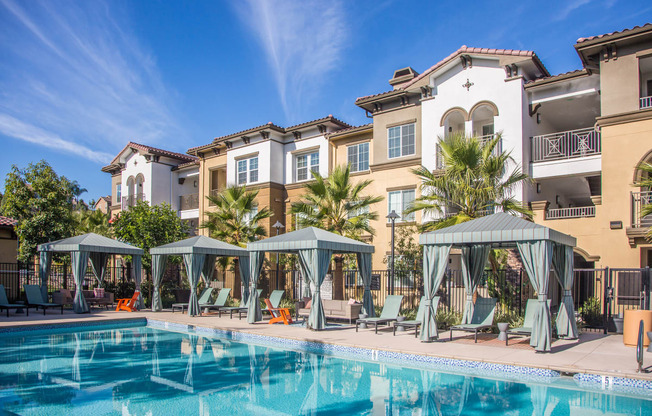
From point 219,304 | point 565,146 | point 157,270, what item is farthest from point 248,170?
point 565,146

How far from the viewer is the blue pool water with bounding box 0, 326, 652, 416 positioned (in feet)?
25.7

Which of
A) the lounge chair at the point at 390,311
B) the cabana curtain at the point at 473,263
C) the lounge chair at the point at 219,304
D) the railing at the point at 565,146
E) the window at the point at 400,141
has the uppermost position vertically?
the window at the point at 400,141

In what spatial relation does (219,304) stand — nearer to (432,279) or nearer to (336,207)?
(336,207)

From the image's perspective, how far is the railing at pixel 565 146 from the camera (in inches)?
699

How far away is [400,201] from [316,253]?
26.5 ft

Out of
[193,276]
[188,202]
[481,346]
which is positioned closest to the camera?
[481,346]

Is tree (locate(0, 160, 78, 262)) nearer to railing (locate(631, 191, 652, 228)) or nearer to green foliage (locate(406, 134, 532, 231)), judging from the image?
green foliage (locate(406, 134, 532, 231))

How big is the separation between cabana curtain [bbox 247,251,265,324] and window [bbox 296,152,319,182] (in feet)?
31.9

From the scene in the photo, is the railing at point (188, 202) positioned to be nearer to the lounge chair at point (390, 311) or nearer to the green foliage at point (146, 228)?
the green foliage at point (146, 228)

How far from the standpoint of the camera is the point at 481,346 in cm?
1167

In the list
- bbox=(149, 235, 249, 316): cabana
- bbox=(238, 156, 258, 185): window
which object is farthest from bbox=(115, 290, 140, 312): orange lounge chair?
bbox=(238, 156, 258, 185): window

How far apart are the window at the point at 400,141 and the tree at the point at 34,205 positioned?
14887 millimetres

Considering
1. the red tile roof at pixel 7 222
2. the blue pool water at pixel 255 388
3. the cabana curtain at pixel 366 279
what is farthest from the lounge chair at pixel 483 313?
the red tile roof at pixel 7 222

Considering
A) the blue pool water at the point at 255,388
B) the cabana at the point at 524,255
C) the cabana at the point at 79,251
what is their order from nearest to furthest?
1. the blue pool water at the point at 255,388
2. the cabana at the point at 524,255
3. the cabana at the point at 79,251
